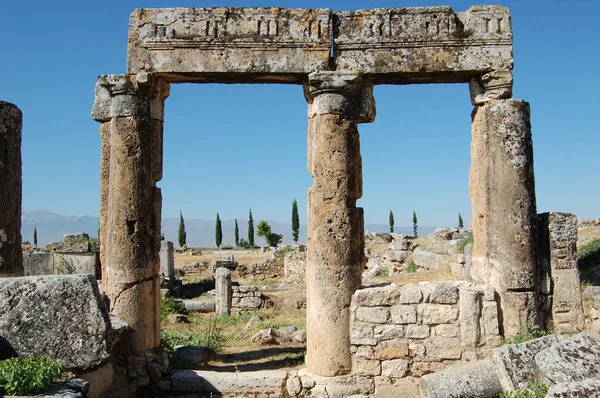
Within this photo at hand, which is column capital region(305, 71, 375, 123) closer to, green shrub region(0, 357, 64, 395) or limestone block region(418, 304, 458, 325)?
limestone block region(418, 304, 458, 325)

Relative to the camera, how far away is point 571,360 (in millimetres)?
6250

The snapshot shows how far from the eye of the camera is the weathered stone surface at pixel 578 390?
542 cm

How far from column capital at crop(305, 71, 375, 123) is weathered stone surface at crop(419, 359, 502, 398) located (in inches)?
154

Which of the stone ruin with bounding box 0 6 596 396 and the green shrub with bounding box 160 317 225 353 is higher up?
the stone ruin with bounding box 0 6 596 396

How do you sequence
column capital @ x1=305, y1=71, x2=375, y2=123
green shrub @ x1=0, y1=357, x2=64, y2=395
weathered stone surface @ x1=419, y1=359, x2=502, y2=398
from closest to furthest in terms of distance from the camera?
green shrub @ x1=0, y1=357, x2=64, y2=395 → weathered stone surface @ x1=419, y1=359, x2=502, y2=398 → column capital @ x1=305, y1=71, x2=375, y2=123

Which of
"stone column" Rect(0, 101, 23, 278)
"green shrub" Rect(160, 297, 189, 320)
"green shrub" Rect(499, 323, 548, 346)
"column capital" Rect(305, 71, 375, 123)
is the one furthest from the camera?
"green shrub" Rect(160, 297, 189, 320)

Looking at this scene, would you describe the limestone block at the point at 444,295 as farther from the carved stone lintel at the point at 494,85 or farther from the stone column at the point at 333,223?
the carved stone lintel at the point at 494,85

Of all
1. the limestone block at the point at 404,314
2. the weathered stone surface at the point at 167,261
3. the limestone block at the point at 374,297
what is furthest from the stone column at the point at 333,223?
the weathered stone surface at the point at 167,261

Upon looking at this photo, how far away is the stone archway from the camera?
8023 mm

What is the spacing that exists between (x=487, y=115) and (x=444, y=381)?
13.2ft

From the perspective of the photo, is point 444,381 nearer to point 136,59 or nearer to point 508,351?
point 508,351

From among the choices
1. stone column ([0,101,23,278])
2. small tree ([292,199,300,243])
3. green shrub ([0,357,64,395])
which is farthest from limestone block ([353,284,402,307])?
small tree ([292,199,300,243])

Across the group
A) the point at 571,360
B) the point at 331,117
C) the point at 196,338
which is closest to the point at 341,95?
the point at 331,117

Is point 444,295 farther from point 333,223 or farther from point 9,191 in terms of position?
point 9,191
